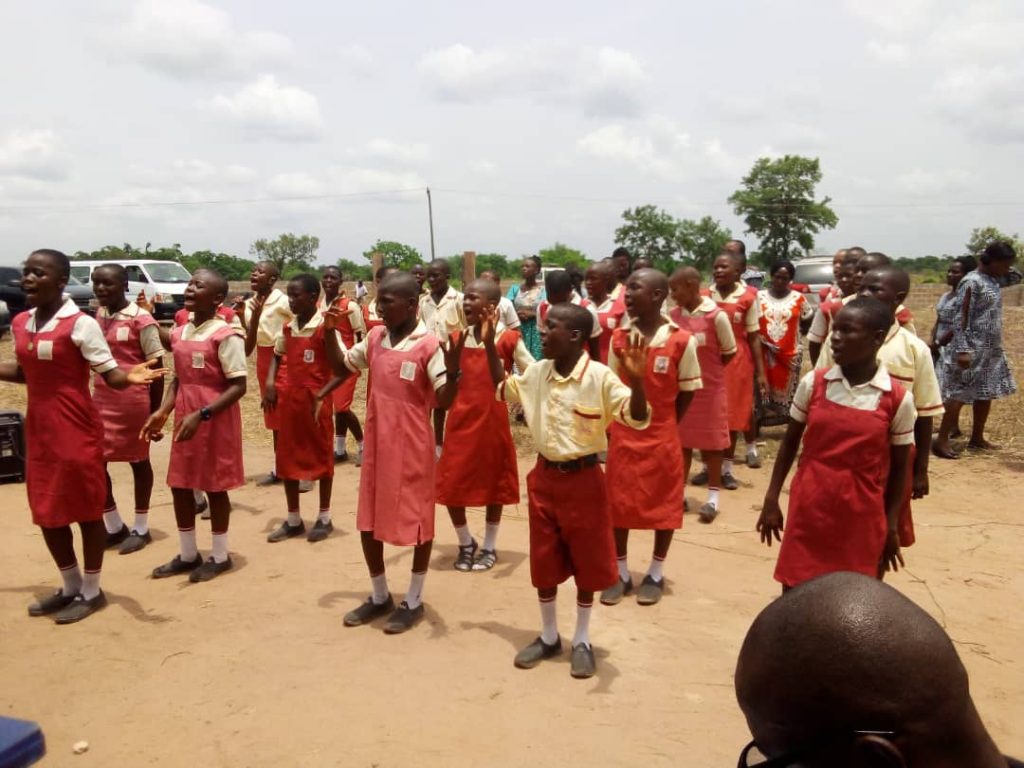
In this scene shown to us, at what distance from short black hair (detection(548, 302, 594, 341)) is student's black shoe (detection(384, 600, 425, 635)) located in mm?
1811

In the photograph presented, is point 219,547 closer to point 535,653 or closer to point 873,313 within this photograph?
point 535,653

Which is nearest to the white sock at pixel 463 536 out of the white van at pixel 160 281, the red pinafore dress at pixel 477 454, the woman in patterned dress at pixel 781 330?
the red pinafore dress at pixel 477 454

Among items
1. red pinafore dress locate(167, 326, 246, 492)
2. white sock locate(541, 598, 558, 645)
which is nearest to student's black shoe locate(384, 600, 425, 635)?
white sock locate(541, 598, 558, 645)

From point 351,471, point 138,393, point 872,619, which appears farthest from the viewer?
point 351,471

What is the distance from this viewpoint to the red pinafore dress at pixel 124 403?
214 inches

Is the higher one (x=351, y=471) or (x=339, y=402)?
(x=339, y=402)

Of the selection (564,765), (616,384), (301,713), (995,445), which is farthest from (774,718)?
(995,445)

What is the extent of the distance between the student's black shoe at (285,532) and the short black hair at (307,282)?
1.73 metres

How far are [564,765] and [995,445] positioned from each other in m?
6.89

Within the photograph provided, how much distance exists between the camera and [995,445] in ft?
26.3

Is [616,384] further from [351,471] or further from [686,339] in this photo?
[351,471]

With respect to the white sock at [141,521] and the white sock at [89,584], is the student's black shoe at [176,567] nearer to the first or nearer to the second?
the white sock at [89,584]

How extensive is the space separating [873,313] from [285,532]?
4254 millimetres

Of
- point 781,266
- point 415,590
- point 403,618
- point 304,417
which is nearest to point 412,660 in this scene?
point 403,618
